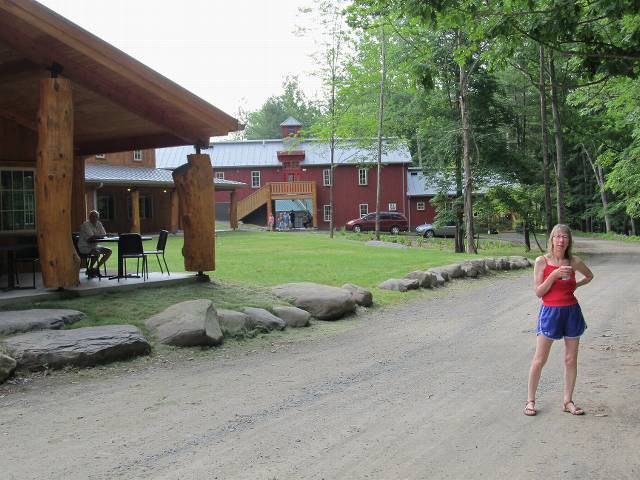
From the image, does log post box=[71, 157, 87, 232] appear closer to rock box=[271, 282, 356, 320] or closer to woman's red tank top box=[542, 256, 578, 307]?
rock box=[271, 282, 356, 320]

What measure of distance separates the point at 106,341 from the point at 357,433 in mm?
3922

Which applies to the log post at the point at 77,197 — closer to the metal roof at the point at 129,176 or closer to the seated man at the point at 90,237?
the seated man at the point at 90,237

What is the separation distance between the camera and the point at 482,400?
5.85 meters

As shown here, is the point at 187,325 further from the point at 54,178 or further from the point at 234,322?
the point at 54,178

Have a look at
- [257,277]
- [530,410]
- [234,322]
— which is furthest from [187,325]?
[257,277]

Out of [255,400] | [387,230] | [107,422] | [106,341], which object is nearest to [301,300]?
[106,341]

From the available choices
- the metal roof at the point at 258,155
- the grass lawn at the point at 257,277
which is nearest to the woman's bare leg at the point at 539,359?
the grass lawn at the point at 257,277

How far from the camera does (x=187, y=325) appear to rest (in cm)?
854

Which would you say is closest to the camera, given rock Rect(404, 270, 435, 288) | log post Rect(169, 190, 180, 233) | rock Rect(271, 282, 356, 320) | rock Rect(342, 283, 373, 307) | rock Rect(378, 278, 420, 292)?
rock Rect(271, 282, 356, 320)

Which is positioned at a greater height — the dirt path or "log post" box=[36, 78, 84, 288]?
"log post" box=[36, 78, 84, 288]

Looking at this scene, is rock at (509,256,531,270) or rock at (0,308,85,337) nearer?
rock at (0,308,85,337)

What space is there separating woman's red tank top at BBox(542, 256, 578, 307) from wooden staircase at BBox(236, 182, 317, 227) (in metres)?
43.7

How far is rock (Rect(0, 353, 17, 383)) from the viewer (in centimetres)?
663

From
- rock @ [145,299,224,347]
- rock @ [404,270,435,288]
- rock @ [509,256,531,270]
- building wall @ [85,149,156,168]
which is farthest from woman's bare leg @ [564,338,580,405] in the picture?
building wall @ [85,149,156,168]
